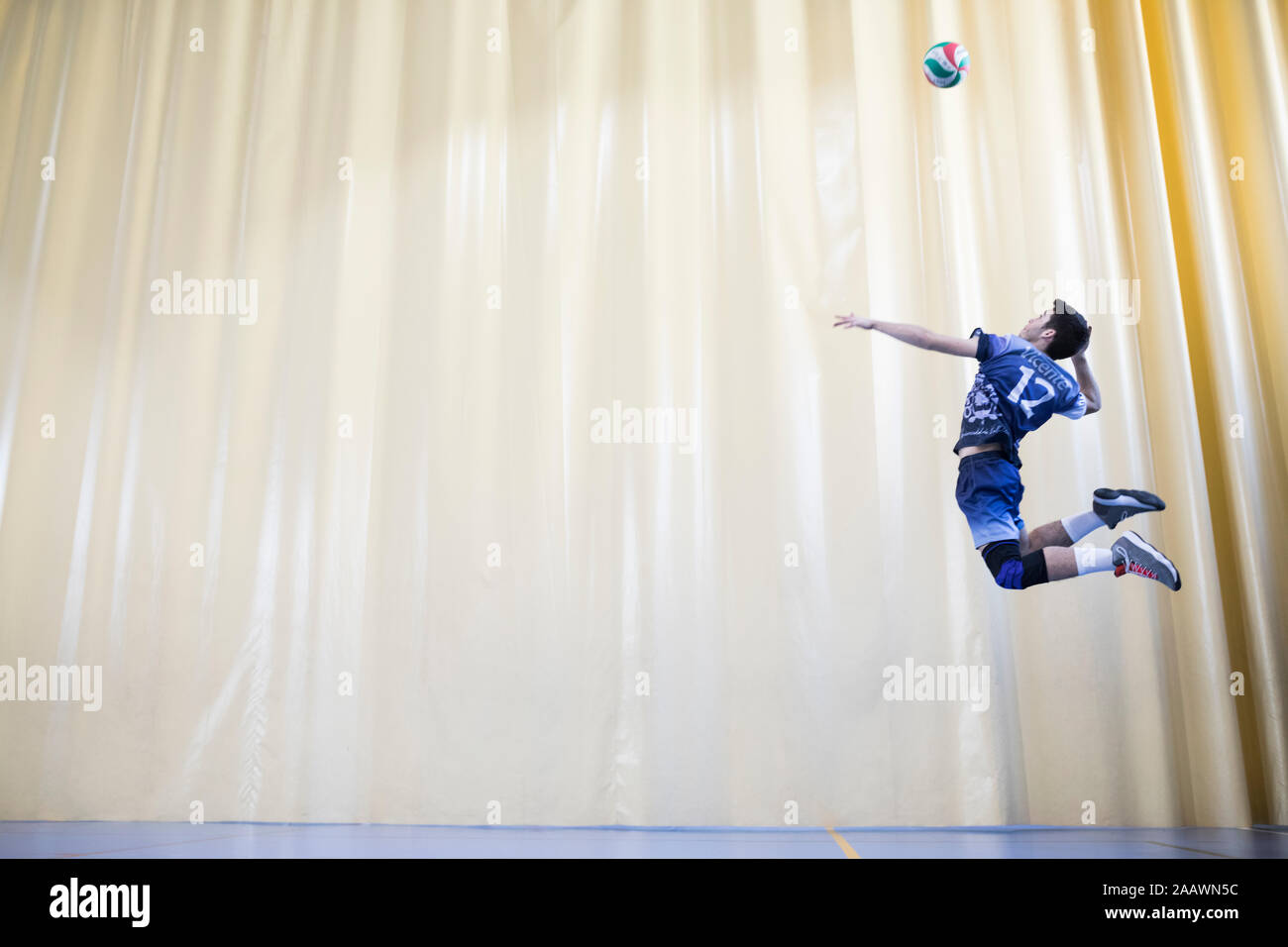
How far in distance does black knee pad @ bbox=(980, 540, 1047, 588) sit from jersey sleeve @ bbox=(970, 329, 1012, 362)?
0.51 metres

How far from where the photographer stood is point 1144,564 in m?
2.36

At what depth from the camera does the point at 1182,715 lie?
2.35 meters

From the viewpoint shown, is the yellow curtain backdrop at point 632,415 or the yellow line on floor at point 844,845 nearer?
the yellow line on floor at point 844,845

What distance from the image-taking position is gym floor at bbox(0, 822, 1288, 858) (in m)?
1.65

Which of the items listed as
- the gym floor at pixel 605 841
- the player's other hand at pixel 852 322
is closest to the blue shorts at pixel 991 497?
the player's other hand at pixel 852 322

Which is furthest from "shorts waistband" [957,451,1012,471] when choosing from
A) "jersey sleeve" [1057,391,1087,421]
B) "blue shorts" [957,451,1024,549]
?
"jersey sleeve" [1057,391,1087,421]

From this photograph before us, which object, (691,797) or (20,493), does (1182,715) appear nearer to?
(691,797)

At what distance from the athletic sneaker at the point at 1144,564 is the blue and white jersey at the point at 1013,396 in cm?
35

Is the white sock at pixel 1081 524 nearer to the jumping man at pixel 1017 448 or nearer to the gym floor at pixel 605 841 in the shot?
the jumping man at pixel 1017 448

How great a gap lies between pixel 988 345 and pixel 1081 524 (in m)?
0.54

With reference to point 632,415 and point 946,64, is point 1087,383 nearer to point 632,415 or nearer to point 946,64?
point 946,64

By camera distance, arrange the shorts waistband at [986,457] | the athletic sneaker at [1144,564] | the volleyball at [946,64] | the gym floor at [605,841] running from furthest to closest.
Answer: the volleyball at [946,64], the shorts waistband at [986,457], the athletic sneaker at [1144,564], the gym floor at [605,841]

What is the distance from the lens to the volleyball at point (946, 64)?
2645 mm

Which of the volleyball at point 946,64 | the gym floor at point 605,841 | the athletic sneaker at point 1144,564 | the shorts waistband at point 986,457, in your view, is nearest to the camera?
the gym floor at point 605,841
